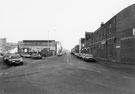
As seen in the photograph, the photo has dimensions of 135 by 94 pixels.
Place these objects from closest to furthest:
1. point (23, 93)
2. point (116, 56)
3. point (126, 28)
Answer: point (23, 93)
point (126, 28)
point (116, 56)

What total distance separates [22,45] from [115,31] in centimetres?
9166

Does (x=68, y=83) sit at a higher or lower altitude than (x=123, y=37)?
lower

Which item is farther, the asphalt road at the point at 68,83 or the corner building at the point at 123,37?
the corner building at the point at 123,37

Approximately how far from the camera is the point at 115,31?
1193 inches

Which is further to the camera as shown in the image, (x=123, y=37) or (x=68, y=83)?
(x=123, y=37)

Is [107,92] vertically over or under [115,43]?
under

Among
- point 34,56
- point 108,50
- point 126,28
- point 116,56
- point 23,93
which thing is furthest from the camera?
point 34,56

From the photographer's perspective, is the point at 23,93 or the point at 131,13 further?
the point at 131,13

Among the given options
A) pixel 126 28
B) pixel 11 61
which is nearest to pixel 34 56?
pixel 11 61

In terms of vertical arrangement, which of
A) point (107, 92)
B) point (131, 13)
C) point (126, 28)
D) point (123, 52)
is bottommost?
point (107, 92)

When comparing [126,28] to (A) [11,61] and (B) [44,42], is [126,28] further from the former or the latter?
(B) [44,42]

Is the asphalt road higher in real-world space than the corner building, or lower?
lower

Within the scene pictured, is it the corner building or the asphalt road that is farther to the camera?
the corner building

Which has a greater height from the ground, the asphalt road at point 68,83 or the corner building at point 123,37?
the corner building at point 123,37
